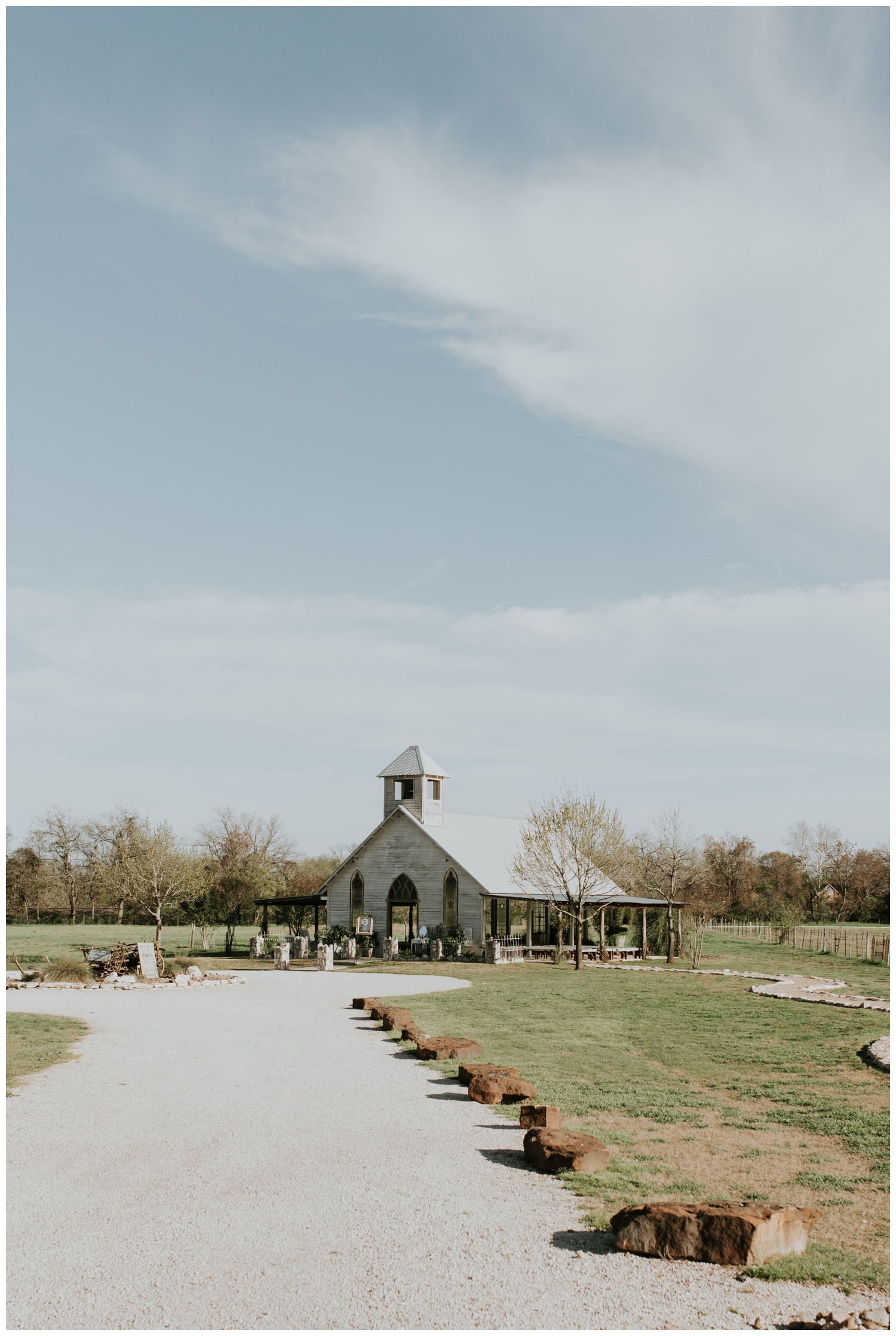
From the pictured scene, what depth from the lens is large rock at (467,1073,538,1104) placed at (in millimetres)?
10594

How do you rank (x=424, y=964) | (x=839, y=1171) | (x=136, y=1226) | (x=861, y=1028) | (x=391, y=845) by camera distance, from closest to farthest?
(x=136, y=1226)
(x=839, y=1171)
(x=861, y=1028)
(x=424, y=964)
(x=391, y=845)

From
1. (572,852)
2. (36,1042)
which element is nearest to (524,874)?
(572,852)

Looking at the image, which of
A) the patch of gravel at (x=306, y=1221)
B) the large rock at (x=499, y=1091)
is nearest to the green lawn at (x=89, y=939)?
the patch of gravel at (x=306, y=1221)

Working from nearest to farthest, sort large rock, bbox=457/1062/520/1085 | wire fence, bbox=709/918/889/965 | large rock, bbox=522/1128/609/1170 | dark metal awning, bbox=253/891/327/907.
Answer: large rock, bbox=522/1128/609/1170 < large rock, bbox=457/1062/520/1085 < wire fence, bbox=709/918/889/965 < dark metal awning, bbox=253/891/327/907

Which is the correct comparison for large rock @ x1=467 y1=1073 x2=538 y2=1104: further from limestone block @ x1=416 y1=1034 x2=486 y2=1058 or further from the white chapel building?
the white chapel building

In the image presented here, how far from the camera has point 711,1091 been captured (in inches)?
460

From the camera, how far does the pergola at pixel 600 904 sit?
37.2 meters

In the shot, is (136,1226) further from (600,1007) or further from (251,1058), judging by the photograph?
(600,1007)

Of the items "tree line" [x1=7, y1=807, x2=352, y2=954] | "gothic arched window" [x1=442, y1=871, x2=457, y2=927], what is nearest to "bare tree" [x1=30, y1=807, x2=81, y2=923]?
"tree line" [x1=7, y1=807, x2=352, y2=954]

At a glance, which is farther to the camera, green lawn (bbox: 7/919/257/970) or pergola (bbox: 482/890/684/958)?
green lawn (bbox: 7/919/257/970)

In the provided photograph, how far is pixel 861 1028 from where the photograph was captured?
651 inches

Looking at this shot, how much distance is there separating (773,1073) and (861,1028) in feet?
15.4

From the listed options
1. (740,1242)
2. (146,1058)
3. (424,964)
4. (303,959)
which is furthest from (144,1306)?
(303,959)

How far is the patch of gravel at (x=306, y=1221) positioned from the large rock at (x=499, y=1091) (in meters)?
0.14
